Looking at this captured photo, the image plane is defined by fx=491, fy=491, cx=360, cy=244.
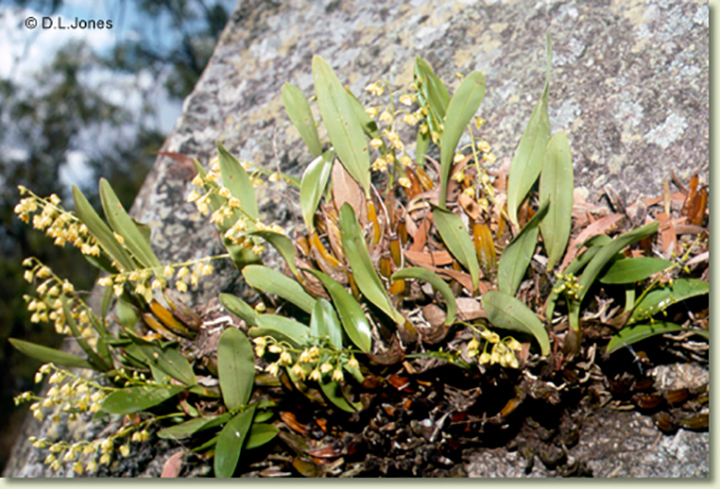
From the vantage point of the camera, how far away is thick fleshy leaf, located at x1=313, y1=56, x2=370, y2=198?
706 millimetres

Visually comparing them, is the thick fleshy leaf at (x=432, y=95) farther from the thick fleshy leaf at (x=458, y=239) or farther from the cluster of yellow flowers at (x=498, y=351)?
the cluster of yellow flowers at (x=498, y=351)

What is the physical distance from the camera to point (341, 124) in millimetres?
720

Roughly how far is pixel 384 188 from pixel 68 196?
2232mm

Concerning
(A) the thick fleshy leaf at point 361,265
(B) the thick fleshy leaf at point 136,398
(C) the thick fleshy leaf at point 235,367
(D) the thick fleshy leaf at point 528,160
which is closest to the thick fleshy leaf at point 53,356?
(B) the thick fleshy leaf at point 136,398

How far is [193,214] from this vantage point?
986 millimetres

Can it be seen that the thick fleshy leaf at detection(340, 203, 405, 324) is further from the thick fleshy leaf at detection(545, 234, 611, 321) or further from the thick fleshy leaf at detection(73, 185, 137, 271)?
the thick fleshy leaf at detection(73, 185, 137, 271)

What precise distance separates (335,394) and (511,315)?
268mm

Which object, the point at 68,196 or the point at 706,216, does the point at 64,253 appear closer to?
the point at 68,196

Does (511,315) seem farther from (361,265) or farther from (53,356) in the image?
(53,356)

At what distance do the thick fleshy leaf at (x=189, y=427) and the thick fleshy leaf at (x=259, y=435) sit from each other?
42 millimetres

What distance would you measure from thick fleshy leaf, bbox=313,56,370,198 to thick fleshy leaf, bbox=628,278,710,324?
15.7 inches

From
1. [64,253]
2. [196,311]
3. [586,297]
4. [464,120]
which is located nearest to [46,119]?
Answer: [64,253]

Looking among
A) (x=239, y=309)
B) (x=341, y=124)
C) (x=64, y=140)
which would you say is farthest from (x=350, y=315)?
(x=64, y=140)

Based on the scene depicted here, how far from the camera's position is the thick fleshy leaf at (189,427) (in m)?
0.73
